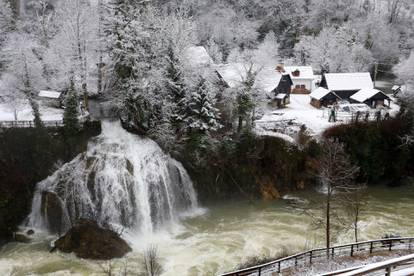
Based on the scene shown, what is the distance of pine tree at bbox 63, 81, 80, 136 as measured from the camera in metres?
32.4

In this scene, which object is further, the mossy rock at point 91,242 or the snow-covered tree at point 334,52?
the snow-covered tree at point 334,52

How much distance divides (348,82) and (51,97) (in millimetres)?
34211

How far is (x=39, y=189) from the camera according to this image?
3134 centimetres

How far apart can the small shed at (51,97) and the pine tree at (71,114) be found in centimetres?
663

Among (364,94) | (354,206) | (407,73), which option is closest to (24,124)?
(354,206)

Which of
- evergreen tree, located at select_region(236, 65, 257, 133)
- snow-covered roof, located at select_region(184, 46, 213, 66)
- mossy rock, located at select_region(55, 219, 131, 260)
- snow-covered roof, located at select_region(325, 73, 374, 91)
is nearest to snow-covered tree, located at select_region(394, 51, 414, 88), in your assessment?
snow-covered roof, located at select_region(325, 73, 374, 91)

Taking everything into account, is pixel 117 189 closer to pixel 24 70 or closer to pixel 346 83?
pixel 24 70

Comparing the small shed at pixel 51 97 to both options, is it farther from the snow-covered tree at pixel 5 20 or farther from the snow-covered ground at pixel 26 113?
the snow-covered tree at pixel 5 20

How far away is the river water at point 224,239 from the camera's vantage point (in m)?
25.9

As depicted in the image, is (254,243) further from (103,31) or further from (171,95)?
(103,31)

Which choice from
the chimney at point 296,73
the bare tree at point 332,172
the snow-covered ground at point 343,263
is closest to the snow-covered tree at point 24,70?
the bare tree at point 332,172

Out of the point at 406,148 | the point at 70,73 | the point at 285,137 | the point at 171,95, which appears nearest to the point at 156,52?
the point at 171,95

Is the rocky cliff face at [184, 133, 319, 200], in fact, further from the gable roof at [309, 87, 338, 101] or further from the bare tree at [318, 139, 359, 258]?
the gable roof at [309, 87, 338, 101]

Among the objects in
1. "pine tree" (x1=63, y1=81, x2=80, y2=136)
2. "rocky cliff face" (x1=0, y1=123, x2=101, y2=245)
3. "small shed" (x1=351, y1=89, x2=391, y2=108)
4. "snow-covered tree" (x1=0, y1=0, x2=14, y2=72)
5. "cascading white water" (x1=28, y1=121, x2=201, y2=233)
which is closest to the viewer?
"cascading white water" (x1=28, y1=121, x2=201, y2=233)
